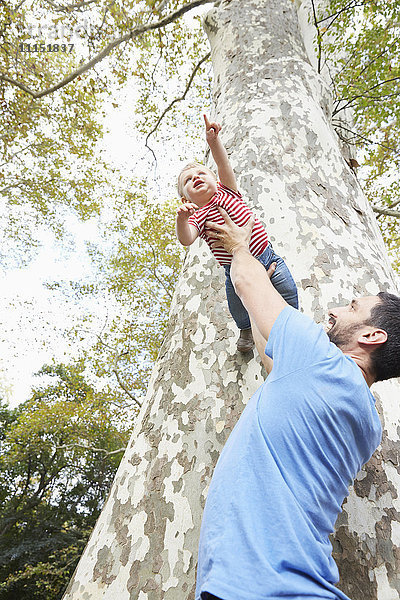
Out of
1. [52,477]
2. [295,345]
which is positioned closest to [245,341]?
[295,345]

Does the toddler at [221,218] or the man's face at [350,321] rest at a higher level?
the toddler at [221,218]

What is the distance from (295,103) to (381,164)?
20.1 feet

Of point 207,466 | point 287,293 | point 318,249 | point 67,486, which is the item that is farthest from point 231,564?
point 67,486

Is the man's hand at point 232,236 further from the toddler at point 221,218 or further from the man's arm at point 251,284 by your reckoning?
the toddler at point 221,218

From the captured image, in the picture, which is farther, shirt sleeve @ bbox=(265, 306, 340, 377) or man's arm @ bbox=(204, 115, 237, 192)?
man's arm @ bbox=(204, 115, 237, 192)

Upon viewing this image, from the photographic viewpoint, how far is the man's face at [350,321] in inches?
49.9

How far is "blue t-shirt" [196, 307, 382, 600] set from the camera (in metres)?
0.76

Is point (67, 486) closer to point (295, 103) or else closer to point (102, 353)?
point (102, 353)

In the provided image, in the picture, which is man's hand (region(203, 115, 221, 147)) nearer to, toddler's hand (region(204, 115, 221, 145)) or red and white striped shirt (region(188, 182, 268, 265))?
toddler's hand (region(204, 115, 221, 145))

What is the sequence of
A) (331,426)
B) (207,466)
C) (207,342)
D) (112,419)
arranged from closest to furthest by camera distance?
(331,426)
(207,466)
(207,342)
(112,419)

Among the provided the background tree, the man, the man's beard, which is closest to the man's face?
the man's beard

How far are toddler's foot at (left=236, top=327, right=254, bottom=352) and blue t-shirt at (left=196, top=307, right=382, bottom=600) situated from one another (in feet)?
2.09

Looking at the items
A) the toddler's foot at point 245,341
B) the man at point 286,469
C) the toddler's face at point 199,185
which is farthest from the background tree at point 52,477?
the man at point 286,469

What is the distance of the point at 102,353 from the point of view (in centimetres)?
1136
